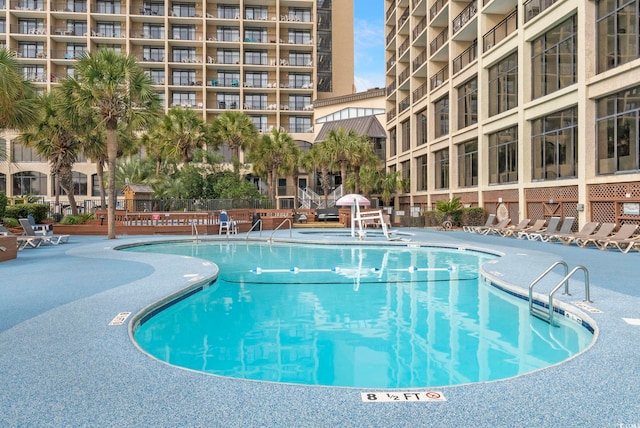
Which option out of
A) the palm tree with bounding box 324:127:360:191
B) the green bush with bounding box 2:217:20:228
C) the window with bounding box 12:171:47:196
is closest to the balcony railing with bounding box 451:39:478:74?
the palm tree with bounding box 324:127:360:191

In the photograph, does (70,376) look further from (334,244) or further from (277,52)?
(277,52)

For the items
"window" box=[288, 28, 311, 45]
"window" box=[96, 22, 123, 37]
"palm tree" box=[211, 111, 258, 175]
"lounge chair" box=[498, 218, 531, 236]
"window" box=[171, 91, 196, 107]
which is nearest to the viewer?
"lounge chair" box=[498, 218, 531, 236]

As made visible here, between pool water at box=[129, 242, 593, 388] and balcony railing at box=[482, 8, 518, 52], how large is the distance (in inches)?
741

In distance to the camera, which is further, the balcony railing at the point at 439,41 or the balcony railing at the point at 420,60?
the balcony railing at the point at 420,60

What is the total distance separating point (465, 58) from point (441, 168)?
8019 mm

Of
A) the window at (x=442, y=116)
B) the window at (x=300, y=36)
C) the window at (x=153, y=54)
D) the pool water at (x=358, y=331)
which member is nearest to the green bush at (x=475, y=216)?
the window at (x=442, y=116)

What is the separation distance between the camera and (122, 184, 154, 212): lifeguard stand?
2861 cm

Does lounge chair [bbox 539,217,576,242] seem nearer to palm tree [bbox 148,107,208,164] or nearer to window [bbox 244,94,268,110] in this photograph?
palm tree [bbox 148,107,208,164]

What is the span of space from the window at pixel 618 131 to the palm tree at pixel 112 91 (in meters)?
18.6

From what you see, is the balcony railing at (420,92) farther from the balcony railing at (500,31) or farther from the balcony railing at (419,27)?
the balcony railing at (500,31)

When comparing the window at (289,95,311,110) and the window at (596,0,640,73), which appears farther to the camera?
the window at (289,95,311,110)

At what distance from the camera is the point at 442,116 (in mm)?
35656

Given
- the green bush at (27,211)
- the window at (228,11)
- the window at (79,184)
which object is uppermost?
the window at (228,11)

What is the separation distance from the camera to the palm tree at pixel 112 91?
20.0 m
